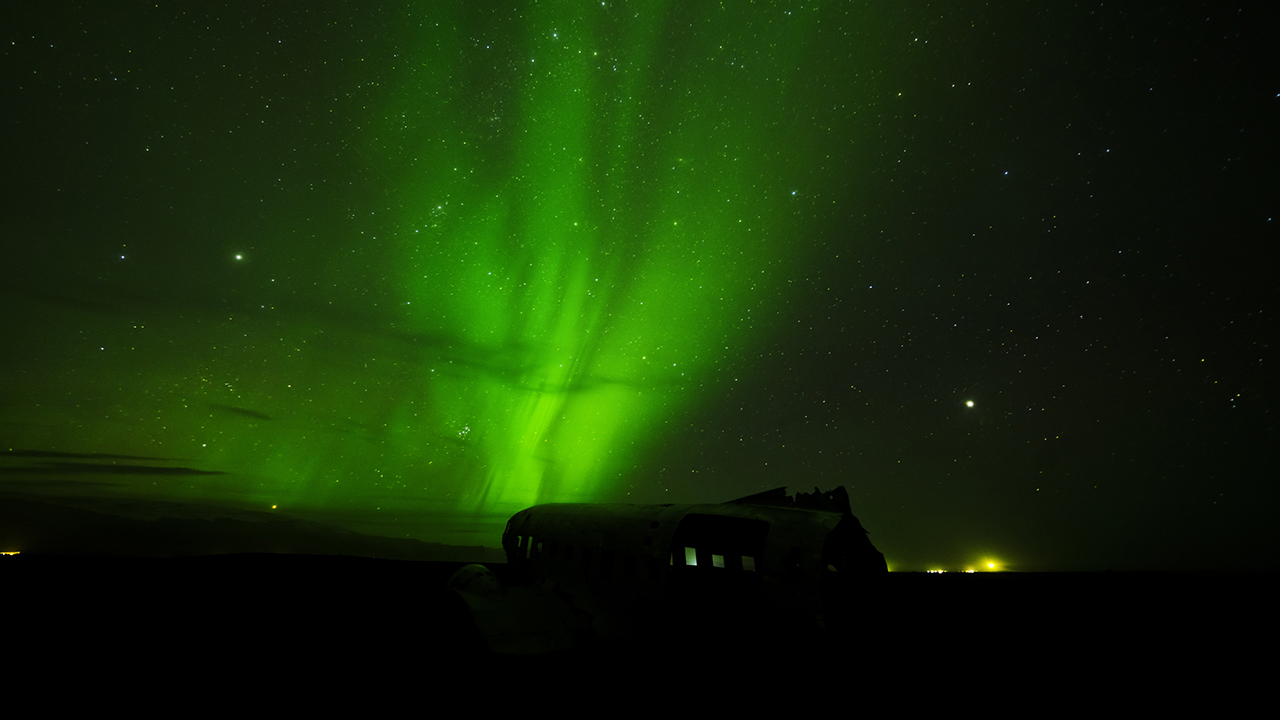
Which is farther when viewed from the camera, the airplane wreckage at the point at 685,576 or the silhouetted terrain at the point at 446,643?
the silhouetted terrain at the point at 446,643

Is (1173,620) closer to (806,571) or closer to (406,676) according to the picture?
(806,571)

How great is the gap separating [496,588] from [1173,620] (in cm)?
5274

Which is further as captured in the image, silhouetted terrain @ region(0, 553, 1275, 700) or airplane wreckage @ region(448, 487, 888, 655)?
silhouetted terrain @ region(0, 553, 1275, 700)

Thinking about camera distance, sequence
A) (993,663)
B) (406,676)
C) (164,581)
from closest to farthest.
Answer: (406,676)
(993,663)
(164,581)

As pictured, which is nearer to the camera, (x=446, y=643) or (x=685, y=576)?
(x=685, y=576)

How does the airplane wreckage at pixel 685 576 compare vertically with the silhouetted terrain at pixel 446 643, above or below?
above

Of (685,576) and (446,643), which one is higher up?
(685,576)

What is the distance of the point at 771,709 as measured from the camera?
30.3 feet

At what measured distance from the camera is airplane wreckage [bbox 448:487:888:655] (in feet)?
31.7

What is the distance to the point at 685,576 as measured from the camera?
39.4 feet

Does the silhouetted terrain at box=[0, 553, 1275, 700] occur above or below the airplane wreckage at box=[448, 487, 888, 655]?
below

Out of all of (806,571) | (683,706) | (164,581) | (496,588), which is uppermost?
(806,571)

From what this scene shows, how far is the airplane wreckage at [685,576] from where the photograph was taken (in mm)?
9664


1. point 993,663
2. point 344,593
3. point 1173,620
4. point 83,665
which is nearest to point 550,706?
point 83,665
